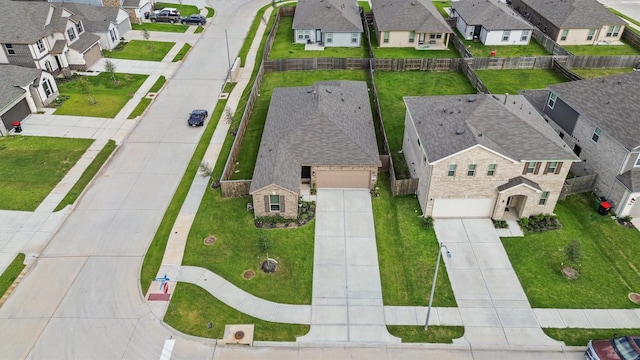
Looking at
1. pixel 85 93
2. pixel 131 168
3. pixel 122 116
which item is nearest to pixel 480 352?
pixel 131 168

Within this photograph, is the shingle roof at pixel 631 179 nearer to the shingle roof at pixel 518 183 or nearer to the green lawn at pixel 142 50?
the shingle roof at pixel 518 183

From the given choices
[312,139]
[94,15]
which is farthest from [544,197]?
[94,15]

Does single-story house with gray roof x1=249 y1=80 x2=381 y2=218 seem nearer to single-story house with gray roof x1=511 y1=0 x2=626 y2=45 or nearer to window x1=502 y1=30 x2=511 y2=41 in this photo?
window x1=502 y1=30 x2=511 y2=41

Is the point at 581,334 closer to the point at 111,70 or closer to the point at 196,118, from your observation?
the point at 196,118

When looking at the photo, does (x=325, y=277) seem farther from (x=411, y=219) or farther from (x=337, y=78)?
(x=337, y=78)

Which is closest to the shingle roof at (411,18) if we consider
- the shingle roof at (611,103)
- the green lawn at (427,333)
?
the shingle roof at (611,103)

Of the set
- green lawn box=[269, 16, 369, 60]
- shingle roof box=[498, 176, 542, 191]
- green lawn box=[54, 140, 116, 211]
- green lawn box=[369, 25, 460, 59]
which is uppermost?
shingle roof box=[498, 176, 542, 191]

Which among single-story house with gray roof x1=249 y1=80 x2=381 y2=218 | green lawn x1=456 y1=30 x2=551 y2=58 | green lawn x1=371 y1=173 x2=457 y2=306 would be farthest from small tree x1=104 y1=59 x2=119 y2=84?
green lawn x1=456 y1=30 x2=551 y2=58
